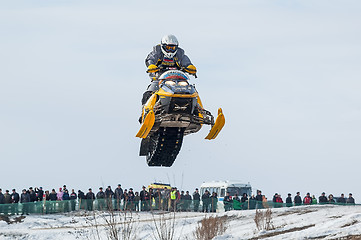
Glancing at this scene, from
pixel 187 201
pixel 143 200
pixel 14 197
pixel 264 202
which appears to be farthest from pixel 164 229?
pixel 187 201

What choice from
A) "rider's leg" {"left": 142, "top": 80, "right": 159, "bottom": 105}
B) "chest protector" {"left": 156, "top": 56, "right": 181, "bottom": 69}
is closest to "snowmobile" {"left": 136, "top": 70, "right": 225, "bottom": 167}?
"rider's leg" {"left": 142, "top": 80, "right": 159, "bottom": 105}

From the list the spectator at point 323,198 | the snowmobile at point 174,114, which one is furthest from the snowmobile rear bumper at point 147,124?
the spectator at point 323,198

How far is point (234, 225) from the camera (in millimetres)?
28188

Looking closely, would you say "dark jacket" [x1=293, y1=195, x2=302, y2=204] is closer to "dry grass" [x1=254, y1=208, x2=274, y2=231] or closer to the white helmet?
"dry grass" [x1=254, y1=208, x2=274, y2=231]

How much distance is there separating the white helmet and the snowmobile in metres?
1.36

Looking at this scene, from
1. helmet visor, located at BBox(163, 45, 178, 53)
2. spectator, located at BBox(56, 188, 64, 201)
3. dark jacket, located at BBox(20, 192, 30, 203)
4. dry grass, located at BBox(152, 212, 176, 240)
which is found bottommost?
dry grass, located at BBox(152, 212, 176, 240)

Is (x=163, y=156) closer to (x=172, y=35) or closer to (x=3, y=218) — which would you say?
(x=172, y=35)

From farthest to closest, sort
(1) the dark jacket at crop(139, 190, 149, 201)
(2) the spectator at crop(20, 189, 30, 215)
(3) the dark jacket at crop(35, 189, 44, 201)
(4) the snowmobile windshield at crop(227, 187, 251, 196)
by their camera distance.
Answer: (4) the snowmobile windshield at crop(227, 187, 251, 196)
(1) the dark jacket at crop(139, 190, 149, 201)
(3) the dark jacket at crop(35, 189, 44, 201)
(2) the spectator at crop(20, 189, 30, 215)

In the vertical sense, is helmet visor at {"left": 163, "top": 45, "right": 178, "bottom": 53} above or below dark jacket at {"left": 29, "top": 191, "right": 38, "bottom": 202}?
above

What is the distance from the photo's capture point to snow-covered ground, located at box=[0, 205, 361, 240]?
2131cm

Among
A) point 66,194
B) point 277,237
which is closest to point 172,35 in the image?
point 66,194

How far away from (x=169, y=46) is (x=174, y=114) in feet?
12.8

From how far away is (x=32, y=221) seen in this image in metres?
32.6

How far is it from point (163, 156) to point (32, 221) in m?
7.36
